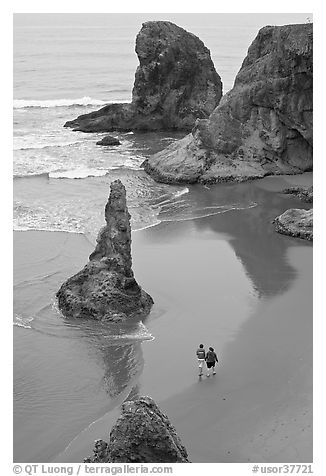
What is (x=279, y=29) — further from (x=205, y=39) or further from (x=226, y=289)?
(x=205, y=39)

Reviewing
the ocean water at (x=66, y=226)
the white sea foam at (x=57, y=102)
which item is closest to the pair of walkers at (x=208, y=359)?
the ocean water at (x=66, y=226)

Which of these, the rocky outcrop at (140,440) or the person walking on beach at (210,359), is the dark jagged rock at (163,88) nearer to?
the person walking on beach at (210,359)

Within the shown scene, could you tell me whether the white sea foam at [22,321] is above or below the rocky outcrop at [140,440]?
below

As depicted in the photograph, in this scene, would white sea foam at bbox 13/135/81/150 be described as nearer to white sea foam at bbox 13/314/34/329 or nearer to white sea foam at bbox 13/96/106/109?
white sea foam at bbox 13/96/106/109

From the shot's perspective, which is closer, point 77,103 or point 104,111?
point 104,111

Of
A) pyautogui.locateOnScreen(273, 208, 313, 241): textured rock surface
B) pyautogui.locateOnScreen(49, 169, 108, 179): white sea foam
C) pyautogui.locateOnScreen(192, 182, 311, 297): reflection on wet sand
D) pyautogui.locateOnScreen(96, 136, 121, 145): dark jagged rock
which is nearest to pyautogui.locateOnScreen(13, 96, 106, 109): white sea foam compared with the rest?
pyautogui.locateOnScreen(96, 136, 121, 145): dark jagged rock

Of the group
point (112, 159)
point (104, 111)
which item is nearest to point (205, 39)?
point (104, 111)
